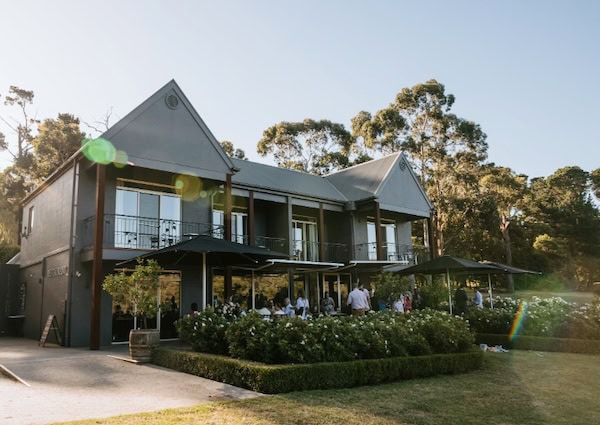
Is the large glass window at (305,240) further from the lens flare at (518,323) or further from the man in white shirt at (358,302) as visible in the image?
the lens flare at (518,323)

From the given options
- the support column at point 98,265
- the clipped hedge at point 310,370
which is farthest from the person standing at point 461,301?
the support column at point 98,265

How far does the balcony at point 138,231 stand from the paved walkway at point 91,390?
482 centimetres

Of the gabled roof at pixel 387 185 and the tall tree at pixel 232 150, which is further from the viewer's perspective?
the tall tree at pixel 232 150

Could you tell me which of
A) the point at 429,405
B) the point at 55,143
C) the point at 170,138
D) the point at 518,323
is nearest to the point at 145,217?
the point at 170,138

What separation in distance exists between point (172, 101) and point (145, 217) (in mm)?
3895

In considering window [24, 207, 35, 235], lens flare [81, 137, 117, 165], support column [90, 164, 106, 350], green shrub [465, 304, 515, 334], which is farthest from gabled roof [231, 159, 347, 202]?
window [24, 207, 35, 235]

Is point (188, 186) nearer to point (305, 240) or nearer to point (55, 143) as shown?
point (305, 240)

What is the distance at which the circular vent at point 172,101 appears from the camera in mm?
16047

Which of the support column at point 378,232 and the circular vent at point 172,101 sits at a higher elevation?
the circular vent at point 172,101

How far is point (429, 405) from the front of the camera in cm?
673

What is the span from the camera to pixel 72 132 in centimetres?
3238

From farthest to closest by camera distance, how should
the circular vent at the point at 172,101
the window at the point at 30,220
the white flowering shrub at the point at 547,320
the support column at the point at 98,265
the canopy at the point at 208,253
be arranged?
the window at the point at 30,220
the circular vent at the point at 172,101
the support column at the point at 98,265
the white flowering shrub at the point at 547,320
the canopy at the point at 208,253

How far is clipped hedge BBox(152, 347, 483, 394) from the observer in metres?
7.43

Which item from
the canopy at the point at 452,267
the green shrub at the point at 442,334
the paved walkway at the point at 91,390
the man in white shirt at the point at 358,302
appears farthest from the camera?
the canopy at the point at 452,267
